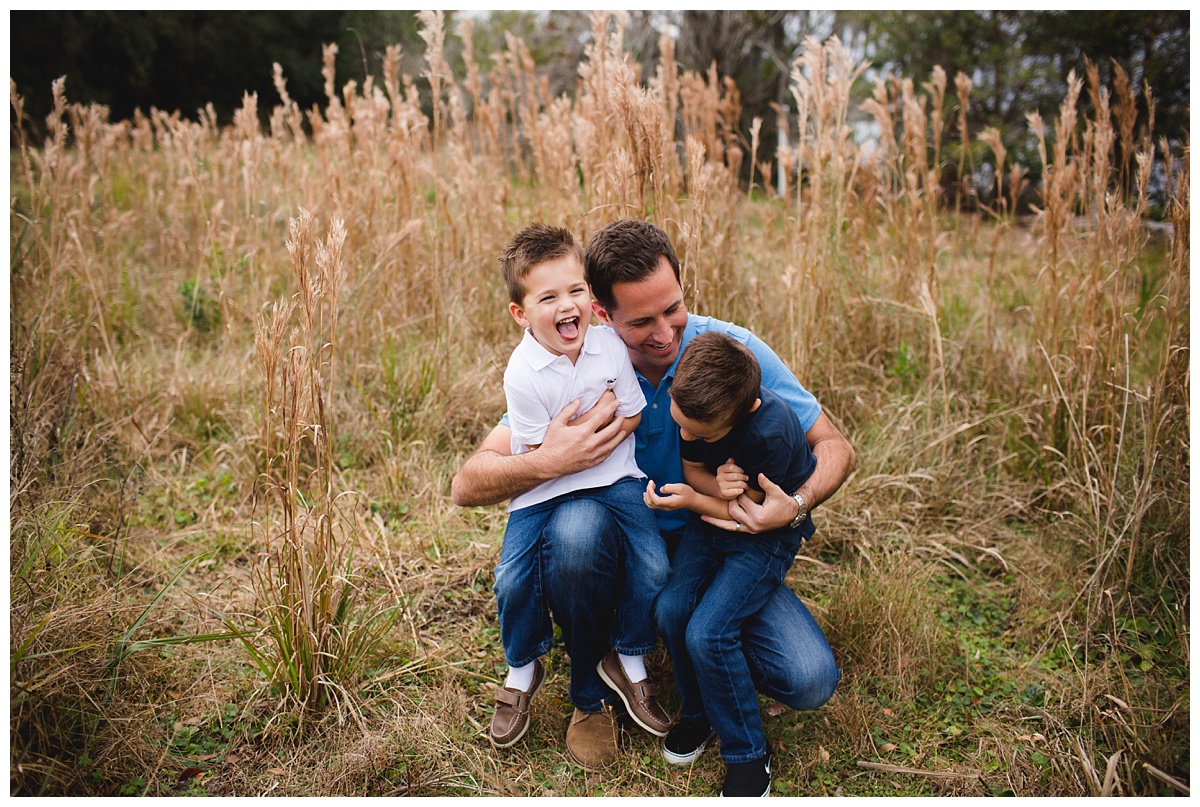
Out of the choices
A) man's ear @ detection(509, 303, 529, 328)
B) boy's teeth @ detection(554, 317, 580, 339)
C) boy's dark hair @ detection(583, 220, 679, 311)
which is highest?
boy's dark hair @ detection(583, 220, 679, 311)

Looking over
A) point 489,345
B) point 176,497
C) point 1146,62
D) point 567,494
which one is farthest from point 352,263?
point 1146,62

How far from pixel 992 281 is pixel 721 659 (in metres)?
2.34

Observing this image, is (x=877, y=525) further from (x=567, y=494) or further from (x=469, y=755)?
(x=469, y=755)

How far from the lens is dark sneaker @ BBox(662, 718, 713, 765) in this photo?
74.2 inches

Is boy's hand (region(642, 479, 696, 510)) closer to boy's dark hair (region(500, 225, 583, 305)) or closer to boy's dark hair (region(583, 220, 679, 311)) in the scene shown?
boy's dark hair (region(583, 220, 679, 311))

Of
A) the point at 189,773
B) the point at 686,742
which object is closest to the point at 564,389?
the point at 686,742

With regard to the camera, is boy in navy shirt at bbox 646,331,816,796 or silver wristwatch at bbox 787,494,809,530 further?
silver wristwatch at bbox 787,494,809,530

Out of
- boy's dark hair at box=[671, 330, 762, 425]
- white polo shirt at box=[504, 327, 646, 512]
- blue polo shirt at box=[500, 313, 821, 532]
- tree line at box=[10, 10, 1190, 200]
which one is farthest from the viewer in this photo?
tree line at box=[10, 10, 1190, 200]

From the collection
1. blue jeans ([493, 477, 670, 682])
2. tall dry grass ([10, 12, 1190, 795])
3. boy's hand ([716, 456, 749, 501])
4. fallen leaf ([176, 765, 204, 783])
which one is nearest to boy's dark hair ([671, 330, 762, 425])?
boy's hand ([716, 456, 749, 501])

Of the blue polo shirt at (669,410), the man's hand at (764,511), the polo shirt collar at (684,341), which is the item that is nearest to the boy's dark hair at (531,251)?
Answer: the blue polo shirt at (669,410)

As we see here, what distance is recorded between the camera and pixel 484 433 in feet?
10.3

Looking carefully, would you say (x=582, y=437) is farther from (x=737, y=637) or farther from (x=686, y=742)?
(x=686, y=742)

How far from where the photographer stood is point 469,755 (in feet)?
6.16

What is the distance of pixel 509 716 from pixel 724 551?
26.0 inches
